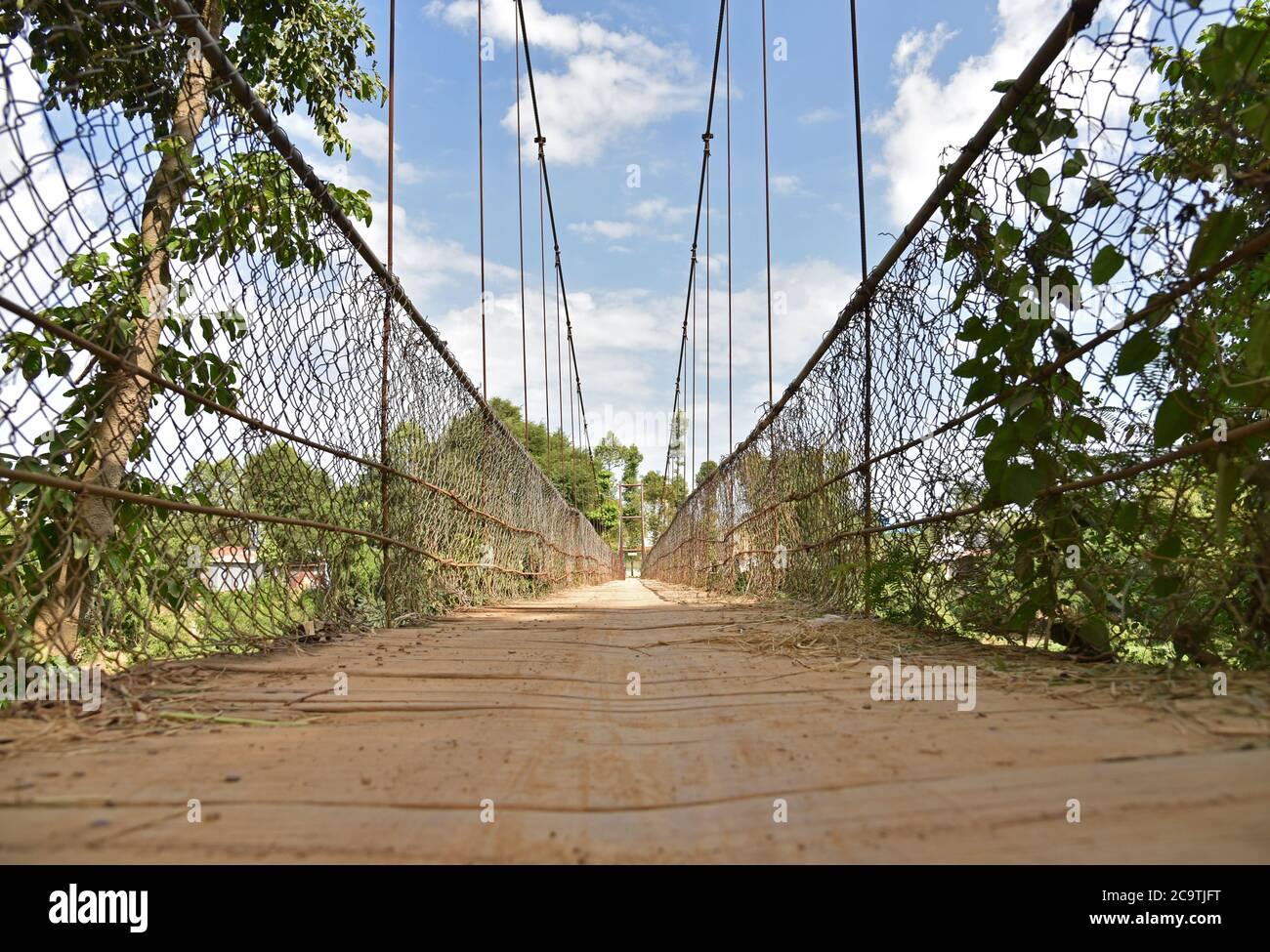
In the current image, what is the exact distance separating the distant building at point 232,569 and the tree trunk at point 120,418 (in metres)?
0.23

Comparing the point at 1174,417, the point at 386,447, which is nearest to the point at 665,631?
the point at 386,447

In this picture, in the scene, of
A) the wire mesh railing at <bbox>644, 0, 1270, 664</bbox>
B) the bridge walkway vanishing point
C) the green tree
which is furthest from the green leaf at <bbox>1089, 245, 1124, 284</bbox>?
the green tree

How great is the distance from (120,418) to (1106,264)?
78.5 inches

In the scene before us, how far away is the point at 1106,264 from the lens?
51.4 inches

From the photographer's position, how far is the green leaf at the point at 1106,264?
129 centimetres

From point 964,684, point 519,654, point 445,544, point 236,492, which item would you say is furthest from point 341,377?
point 964,684

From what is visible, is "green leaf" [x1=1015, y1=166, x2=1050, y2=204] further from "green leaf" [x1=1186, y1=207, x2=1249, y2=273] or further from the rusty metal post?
the rusty metal post

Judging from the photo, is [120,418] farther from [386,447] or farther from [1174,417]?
[1174,417]

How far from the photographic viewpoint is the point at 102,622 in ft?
4.40

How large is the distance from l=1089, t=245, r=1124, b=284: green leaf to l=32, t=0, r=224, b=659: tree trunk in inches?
70.5

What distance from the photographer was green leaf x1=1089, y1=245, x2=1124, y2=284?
1.29 meters

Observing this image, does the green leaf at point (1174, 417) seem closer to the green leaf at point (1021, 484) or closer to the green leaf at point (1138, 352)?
the green leaf at point (1138, 352)
